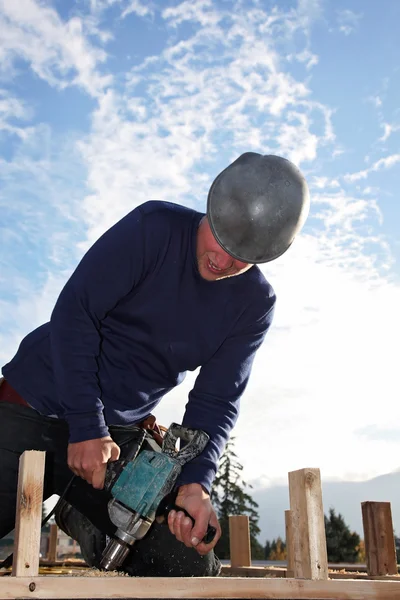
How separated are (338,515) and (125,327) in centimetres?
1697

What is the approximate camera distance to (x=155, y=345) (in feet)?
10.3

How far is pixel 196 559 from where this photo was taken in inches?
121

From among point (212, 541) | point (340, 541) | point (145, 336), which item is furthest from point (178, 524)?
point (340, 541)

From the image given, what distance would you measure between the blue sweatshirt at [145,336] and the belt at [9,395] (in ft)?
0.16

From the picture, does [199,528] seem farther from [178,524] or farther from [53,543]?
[53,543]

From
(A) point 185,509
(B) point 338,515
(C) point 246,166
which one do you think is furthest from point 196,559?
(B) point 338,515

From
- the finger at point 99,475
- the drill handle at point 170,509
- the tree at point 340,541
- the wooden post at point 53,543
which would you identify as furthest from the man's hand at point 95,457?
the tree at point 340,541

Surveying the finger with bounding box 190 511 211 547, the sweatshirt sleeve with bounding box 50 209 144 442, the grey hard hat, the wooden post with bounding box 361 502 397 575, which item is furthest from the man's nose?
the wooden post with bounding box 361 502 397 575

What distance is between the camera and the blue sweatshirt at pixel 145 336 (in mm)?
2781

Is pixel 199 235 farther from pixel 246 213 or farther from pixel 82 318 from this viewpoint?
pixel 82 318

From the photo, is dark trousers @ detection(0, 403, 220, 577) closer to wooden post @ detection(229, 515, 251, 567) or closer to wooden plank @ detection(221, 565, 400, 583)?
wooden plank @ detection(221, 565, 400, 583)

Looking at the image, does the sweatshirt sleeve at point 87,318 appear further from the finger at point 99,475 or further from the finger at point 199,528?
the finger at point 199,528

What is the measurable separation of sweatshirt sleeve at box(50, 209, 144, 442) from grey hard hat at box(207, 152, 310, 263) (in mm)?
446

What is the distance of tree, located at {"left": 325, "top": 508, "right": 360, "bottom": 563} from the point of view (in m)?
17.8
